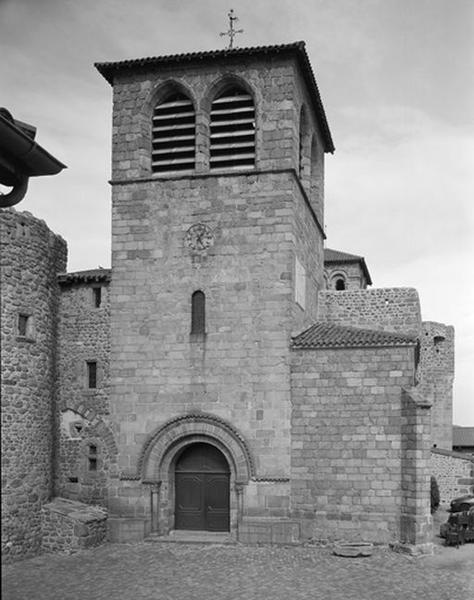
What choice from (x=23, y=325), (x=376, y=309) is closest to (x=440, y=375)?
(x=376, y=309)

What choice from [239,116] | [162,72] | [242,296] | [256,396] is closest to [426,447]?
[256,396]

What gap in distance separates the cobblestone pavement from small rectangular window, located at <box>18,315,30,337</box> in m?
4.85

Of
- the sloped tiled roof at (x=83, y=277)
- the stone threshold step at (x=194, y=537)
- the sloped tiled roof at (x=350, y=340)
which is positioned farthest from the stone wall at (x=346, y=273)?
the stone threshold step at (x=194, y=537)

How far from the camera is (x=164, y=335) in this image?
16.8 metres

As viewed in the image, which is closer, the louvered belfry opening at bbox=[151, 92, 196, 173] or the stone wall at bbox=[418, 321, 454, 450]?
the louvered belfry opening at bbox=[151, 92, 196, 173]

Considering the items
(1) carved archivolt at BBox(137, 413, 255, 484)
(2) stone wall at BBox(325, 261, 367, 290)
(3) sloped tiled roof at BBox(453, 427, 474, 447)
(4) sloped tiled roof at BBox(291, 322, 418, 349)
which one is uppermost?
(2) stone wall at BBox(325, 261, 367, 290)

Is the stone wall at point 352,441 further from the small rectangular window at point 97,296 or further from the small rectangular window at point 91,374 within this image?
the small rectangular window at point 97,296

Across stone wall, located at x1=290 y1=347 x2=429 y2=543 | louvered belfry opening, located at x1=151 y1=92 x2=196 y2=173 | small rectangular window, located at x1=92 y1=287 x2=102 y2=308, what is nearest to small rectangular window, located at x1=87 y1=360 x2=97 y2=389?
small rectangular window, located at x1=92 y1=287 x2=102 y2=308

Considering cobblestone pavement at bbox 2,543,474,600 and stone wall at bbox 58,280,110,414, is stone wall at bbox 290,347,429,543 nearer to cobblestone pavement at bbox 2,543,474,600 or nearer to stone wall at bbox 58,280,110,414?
cobblestone pavement at bbox 2,543,474,600

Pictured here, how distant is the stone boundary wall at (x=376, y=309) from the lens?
2056 centimetres

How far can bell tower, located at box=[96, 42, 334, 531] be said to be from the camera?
53.4 feet

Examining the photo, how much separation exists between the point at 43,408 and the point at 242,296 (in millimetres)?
5304

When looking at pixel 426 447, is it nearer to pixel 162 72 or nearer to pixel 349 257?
pixel 162 72

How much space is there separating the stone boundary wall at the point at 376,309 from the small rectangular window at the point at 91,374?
6.30 m
